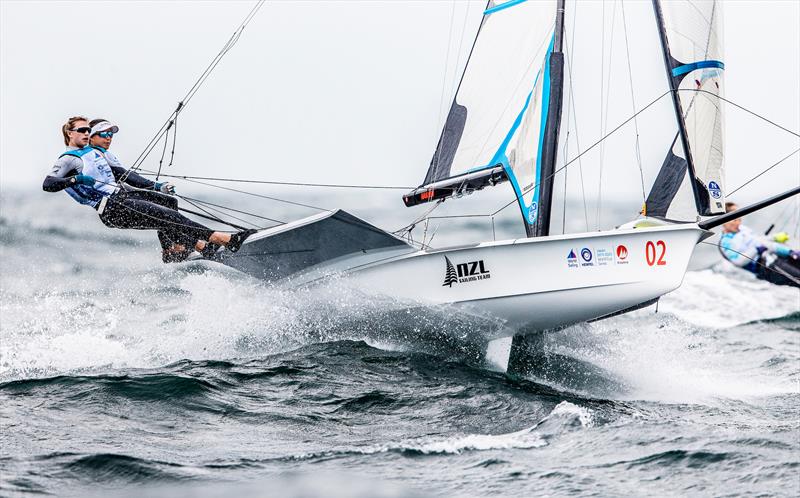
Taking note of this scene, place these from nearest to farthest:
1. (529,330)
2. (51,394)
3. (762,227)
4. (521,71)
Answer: (51,394) → (529,330) → (521,71) → (762,227)

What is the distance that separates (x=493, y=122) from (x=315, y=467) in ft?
12.0

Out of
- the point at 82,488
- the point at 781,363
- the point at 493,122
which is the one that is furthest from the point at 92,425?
the point at 781,363

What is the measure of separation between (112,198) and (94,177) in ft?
0.61

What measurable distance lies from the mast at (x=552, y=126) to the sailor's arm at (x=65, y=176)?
3057 millimetres

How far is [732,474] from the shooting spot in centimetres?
423

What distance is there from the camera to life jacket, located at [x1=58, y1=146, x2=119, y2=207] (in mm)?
6637

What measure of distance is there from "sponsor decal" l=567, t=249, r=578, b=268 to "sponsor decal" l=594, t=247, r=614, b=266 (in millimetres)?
130

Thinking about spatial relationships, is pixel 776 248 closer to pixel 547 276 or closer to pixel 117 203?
pixel 547 276

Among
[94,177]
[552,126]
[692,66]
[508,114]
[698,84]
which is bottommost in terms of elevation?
[94,177]

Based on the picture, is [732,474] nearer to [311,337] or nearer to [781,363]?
[311,337]

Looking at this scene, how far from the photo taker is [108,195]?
21.9 ft

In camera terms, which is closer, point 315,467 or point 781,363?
point 315,467

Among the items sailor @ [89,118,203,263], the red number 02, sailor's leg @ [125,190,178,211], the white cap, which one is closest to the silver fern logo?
the red number 02

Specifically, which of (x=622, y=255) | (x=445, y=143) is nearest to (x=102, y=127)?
(x=445, y=143)
